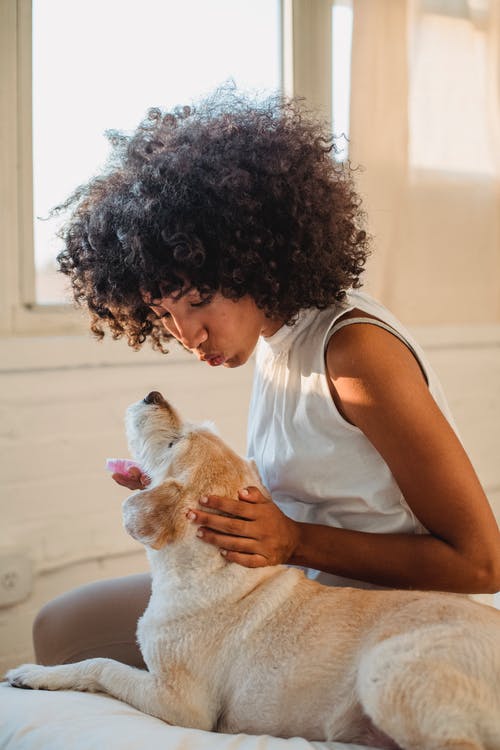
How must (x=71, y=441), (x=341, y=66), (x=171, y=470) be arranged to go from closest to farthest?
(x=171, y=470)
(x=71, y=441)
(x=341, y=66)

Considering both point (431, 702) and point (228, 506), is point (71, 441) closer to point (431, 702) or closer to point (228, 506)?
point (228, 506)

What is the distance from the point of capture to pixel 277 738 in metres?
1.07

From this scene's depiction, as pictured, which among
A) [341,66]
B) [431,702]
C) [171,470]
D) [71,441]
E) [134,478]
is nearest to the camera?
[431,702]

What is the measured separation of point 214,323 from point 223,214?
18 centimetres

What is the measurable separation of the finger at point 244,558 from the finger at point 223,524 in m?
0.03

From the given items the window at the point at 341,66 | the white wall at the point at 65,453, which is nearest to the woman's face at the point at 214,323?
the white wall at the point at 65,453

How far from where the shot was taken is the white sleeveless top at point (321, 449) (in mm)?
1315

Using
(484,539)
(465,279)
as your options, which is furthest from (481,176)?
(484,539)

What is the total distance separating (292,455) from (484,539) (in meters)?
0.34

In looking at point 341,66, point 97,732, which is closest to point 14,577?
point 97,732

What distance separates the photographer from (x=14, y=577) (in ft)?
7.10

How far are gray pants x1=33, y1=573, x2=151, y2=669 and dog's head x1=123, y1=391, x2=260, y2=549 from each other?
0.31 meters

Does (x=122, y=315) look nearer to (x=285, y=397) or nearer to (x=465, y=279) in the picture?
(x=285, y=397)

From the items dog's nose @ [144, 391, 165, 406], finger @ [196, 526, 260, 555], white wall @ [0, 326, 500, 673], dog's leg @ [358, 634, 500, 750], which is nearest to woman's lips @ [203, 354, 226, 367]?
dog's nose @ [144, 391, 165, 406]
